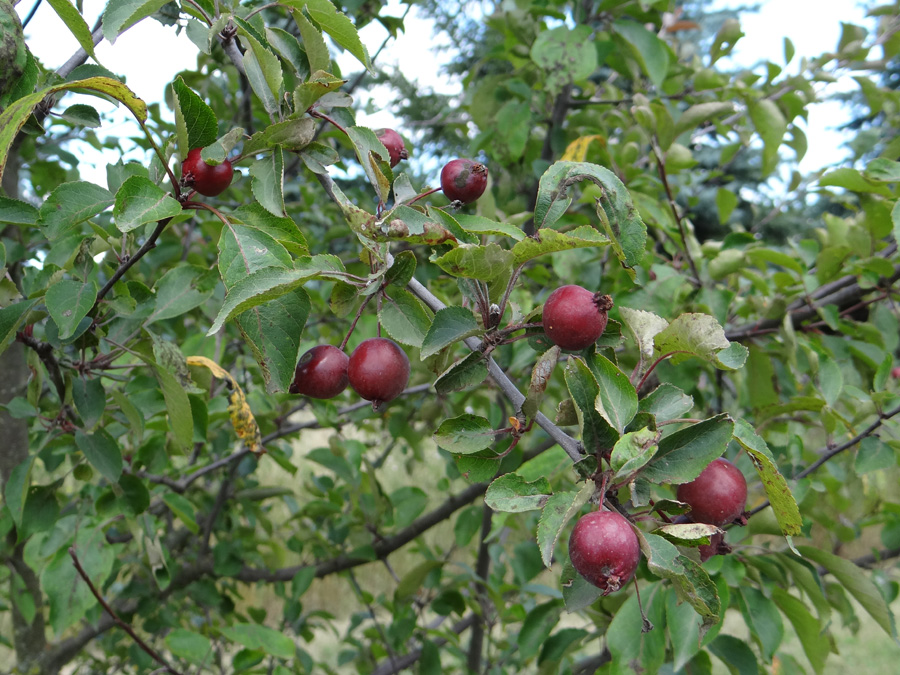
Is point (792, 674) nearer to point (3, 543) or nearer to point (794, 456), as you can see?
point (794, 456)

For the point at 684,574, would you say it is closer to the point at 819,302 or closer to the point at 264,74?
the point at 264,74

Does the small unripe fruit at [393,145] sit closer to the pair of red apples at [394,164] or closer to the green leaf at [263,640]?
the pair of red apples at [394,164]

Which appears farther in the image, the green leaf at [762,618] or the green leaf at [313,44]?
the green leaf at [762,618]

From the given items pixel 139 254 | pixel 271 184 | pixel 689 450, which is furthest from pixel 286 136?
A: pixel 689 450

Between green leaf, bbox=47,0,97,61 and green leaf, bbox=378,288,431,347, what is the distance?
0.47 meters

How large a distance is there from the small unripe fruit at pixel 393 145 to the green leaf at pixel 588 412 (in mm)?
426

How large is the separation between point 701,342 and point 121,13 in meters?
0.81

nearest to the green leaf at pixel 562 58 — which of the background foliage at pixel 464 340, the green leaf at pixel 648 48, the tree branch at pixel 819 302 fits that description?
the background foliage at pixel 464 340

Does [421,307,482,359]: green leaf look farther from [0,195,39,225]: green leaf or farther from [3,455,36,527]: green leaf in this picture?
[3,455,36,527]: green leaf

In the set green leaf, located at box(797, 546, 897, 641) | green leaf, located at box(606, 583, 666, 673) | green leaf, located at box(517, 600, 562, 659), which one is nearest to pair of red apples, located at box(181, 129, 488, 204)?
green leaf, located at box(606, 583, 666, 673)

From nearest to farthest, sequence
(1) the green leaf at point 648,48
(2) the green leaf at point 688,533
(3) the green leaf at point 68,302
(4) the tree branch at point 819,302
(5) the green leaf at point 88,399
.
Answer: (2) the green leaf at point 688,533 → (3) the green leaf at point 68,302 → (5) the green leaf at point 88,399 → (4) the tree branch at point 819,302 → (1) the green leaf at point 648,48

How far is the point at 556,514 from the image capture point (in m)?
0.66

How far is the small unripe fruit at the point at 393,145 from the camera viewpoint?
37.3 inches

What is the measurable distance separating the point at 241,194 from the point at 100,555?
4.47 ft
